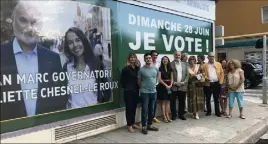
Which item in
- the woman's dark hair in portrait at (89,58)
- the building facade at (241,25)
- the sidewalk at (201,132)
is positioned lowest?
the sidewalk at (201,132)

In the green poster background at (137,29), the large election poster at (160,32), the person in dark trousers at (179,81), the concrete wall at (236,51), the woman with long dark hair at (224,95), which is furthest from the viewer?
the concrete wall at (236,51)

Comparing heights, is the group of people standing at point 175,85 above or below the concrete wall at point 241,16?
below

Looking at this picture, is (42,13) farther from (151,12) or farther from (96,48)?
(151,12)

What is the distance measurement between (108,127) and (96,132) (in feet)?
1.12

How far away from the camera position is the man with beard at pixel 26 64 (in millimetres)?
4527

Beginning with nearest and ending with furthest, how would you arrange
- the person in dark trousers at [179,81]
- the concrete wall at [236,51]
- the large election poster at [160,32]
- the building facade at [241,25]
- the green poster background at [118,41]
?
the green poster background at [118,41]
the large election poster at [160,32]
the person in dark trousers at [179,81]
the building facade at [241,25]
the concrete wall at [236,51]

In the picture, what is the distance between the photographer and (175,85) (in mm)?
6910

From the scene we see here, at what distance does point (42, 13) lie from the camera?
4.97 m

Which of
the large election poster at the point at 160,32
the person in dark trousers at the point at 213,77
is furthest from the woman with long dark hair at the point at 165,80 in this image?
the person in dark trousers at the point at 213,77

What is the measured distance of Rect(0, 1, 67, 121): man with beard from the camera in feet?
14.9

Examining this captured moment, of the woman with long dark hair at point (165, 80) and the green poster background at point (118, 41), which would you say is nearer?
the green poster background at point (118, 41)

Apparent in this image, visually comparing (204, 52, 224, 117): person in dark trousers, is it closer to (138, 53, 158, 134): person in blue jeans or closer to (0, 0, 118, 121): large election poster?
(138, 53, 158, 134): person in blue jeans

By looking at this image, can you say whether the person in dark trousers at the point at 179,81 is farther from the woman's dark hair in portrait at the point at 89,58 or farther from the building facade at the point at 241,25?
the building facade at the point at 241,25

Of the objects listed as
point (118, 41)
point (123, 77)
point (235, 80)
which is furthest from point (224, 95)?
point (118, 41)
